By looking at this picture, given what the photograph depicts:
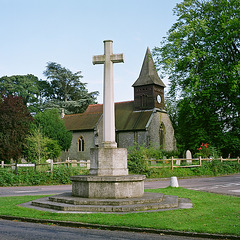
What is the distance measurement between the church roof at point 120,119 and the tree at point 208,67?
15.4 metres

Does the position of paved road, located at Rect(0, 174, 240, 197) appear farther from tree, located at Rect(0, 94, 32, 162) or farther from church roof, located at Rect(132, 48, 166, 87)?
church roof, located at Rect(132, 48, 166, 87)

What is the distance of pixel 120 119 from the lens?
160 ft

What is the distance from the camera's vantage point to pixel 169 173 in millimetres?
24781

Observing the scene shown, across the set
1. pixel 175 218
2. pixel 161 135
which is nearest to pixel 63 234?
pixel 175 218

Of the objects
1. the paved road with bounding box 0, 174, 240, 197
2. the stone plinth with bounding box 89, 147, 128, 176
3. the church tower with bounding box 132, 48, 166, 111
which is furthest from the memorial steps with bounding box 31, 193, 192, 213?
the church tower with bounding box 132, 48, 166, 111

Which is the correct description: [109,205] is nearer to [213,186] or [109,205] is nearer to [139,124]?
[213,186]

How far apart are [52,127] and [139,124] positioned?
12.8m

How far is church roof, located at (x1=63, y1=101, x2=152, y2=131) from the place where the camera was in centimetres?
4616

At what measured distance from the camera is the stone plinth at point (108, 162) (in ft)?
34.2

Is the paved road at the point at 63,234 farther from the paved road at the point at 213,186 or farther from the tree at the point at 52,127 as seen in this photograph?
the tree at the point at 52,127

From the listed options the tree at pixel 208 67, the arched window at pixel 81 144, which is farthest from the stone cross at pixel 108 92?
the arched window at pixel 81 144

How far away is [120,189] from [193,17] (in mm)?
24048

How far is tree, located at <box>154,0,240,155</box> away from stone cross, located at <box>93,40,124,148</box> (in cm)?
1633

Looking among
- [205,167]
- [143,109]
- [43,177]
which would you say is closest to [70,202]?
[43,177]
